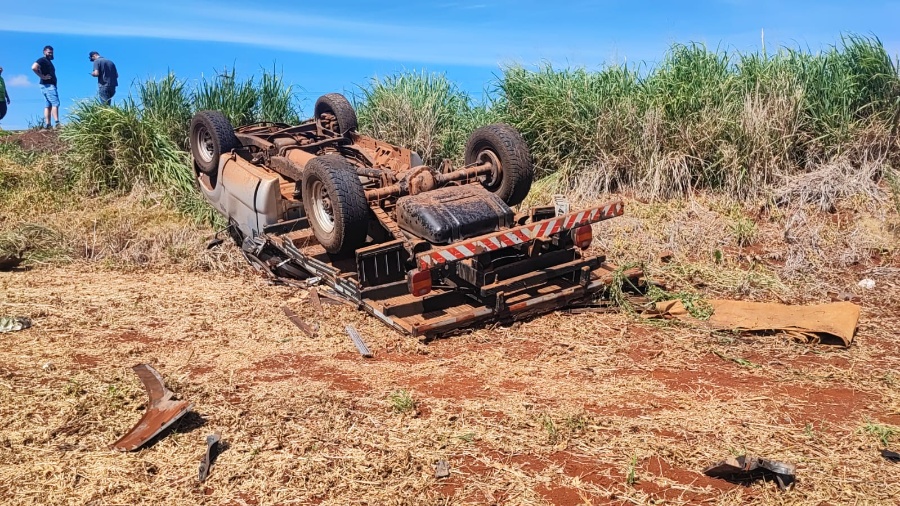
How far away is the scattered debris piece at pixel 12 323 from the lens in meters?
6.62

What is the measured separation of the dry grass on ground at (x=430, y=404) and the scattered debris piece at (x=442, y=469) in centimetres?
4

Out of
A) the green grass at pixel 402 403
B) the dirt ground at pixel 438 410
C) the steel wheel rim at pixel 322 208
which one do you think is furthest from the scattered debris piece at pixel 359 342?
the steel wheel rim at pixel 322 208

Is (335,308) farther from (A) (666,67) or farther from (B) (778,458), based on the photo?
(A) (666,67)

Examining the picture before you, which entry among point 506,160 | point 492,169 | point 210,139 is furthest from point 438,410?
point 210,139

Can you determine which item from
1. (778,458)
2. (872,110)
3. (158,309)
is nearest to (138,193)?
(158,309)

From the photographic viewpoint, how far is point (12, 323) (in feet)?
21.9

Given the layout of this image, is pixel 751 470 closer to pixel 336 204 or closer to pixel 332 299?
pixel 336 204

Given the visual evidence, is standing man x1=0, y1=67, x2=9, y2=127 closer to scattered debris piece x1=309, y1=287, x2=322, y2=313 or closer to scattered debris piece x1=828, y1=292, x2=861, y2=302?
scattered debris piece x1=309, y1=287, x2=322, y2=313

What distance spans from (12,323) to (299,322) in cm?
254

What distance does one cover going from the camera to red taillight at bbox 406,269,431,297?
19.8ft

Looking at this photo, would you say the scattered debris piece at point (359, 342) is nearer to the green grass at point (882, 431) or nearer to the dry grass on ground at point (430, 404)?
the dry grass on ground at point (430, 404)

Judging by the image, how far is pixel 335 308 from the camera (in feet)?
23.6

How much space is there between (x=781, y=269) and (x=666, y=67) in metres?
4.57

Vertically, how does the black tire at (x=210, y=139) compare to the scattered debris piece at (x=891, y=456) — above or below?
above
